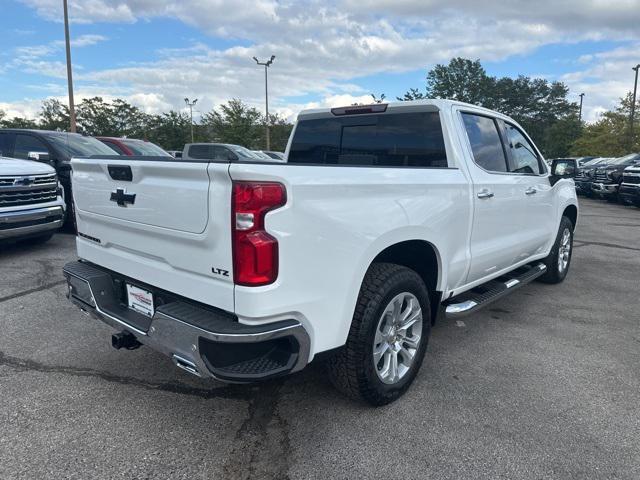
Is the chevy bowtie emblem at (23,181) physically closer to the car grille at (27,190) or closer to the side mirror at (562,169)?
the car grille at (27,190)

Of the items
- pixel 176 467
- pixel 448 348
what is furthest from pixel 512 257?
pixel 176 467

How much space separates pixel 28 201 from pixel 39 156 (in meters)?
1.33

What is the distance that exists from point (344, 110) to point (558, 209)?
299cm

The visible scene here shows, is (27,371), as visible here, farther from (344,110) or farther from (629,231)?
(629,231)

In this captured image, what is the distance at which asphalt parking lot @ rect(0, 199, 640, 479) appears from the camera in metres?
2.43

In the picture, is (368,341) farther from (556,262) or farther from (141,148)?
(141,148)

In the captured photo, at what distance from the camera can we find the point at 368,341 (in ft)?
8.80

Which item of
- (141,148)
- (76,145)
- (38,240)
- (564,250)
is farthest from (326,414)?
(141,148)

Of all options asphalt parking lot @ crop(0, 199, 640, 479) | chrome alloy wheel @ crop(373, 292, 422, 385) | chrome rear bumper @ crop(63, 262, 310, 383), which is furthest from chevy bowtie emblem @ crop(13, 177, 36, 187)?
chrome alloy wheel @ crop(373, 292, 422, 385)

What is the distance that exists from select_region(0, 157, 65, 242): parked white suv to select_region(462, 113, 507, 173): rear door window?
5.85 meters

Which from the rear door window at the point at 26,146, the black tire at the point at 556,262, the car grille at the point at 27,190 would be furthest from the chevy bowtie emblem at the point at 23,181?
the black tire at the point at 556,262

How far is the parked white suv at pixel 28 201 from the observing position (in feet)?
20.8

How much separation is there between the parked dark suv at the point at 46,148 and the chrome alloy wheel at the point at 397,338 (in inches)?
268

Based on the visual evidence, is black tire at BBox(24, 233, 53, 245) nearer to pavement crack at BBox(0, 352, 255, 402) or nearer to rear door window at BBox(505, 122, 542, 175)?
pavement crack at BBox(0, 352, 255, 402)
